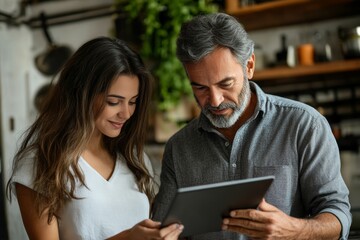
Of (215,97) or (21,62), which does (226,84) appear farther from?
(21,62)

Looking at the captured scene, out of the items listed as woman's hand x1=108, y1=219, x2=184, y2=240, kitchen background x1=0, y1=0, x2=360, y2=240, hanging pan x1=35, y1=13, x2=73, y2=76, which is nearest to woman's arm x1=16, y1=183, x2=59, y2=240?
woman's hand x1=108, y1=219, x2=184, y2=240

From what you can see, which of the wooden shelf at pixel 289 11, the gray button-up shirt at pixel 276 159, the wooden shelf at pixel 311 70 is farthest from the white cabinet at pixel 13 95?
the gray button-up shirt at pixel 276 159

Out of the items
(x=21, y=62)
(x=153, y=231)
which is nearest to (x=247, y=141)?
(x=153, y=231)

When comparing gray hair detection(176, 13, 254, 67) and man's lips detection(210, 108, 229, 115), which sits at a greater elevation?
gray hair detection(176, 13, 254, 67)

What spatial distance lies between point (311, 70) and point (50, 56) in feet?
7.58

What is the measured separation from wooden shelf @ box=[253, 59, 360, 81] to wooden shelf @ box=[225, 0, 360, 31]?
384 millimetres

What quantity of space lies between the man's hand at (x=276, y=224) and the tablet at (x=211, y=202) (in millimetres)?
27

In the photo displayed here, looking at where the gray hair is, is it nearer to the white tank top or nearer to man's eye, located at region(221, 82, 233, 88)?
man's eye, located at region(221, 82, 233, 88)

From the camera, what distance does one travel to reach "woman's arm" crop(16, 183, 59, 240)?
1630 mm

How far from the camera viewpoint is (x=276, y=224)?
1.29m

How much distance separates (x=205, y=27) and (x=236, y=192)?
23.0 inches

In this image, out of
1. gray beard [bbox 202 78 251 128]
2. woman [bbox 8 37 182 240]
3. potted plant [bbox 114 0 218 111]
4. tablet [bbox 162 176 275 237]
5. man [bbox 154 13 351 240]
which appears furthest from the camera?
potted plant [bbox 114 0 218 111]

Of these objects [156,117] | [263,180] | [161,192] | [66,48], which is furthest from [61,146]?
[66,48]

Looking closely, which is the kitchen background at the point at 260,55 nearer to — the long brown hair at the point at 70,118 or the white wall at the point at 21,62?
the white wall at the point at 21,62
